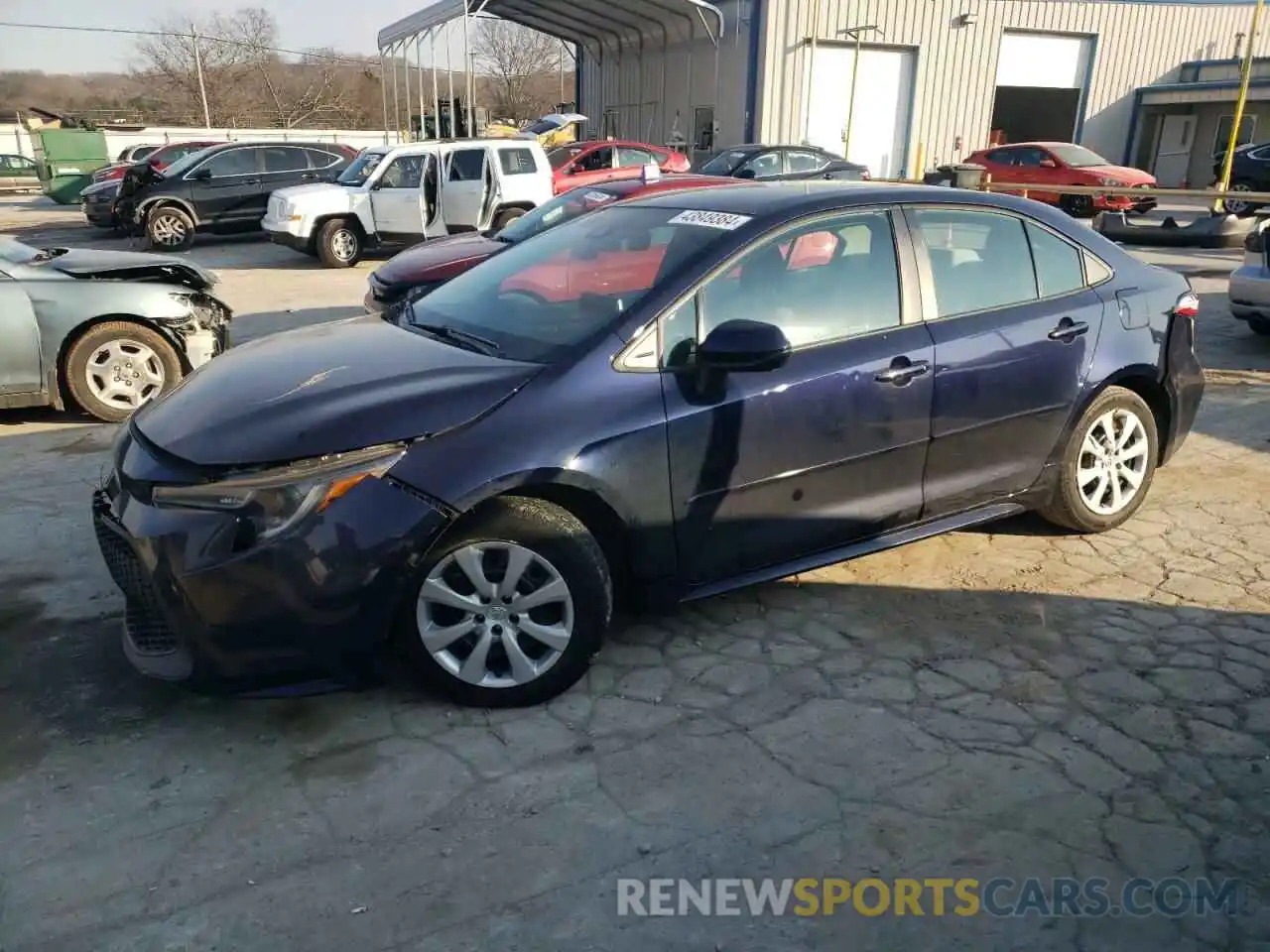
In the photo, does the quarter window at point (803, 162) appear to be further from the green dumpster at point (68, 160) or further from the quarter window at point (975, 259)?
the green dumpster at point (68, 160)

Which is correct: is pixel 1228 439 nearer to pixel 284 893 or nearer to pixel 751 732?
pixel 751 732

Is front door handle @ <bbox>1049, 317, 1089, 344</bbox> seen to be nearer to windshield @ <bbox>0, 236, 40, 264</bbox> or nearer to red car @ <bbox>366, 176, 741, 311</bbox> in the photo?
red car @ <bbox>366, 176, 741, 311</bbox>

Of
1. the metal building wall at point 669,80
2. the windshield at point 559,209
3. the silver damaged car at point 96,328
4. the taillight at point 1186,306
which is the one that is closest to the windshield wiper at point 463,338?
the taillight at point 1186,306

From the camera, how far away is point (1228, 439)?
6.08 meters

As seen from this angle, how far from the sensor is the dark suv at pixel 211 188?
15578mm

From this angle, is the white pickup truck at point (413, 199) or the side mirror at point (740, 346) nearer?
the side mirror at point (740, 346)

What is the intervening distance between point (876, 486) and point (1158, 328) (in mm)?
1801

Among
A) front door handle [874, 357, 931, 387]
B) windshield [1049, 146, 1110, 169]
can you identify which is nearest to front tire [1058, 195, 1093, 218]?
windshield [1049, 146, 1110, 169]

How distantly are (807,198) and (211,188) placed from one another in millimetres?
14829

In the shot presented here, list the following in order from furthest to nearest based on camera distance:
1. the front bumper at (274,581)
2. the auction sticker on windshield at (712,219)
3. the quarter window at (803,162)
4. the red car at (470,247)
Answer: the quarter window at (803,162), the red car at (470,247), the auction sticker on windshield at (712,219), the front bumper at (274,581)

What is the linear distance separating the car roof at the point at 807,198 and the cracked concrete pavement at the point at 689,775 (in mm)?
1534

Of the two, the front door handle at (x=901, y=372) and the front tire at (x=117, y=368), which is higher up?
the front door handle at (x=901, y=372)

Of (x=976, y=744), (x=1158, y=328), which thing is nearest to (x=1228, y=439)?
(x=1158, y=328)
